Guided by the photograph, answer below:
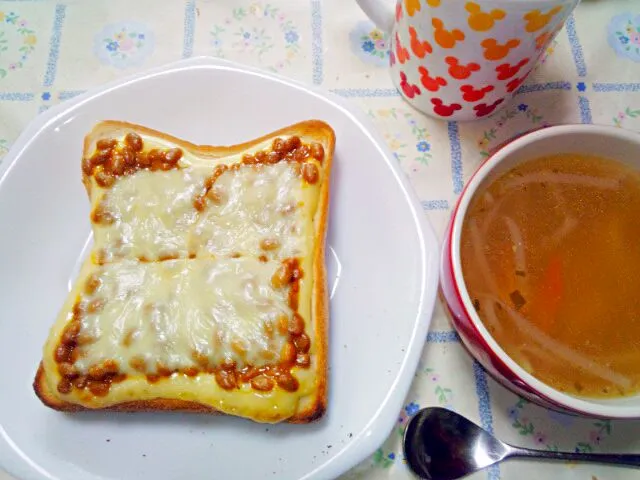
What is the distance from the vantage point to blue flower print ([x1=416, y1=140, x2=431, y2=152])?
5.94 feet

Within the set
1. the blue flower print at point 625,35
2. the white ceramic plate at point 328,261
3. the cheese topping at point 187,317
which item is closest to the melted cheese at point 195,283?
the cheese topping at point 187,317

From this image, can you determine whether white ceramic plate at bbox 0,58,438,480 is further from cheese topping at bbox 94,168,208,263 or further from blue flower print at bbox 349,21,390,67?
blue flower print at bbox 349,21,390,67

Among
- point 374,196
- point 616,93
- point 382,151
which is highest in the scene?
point 616,93

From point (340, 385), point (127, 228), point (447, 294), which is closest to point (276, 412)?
point (340, 385)

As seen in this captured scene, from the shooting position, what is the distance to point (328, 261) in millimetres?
1626

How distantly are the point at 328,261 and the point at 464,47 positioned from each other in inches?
25.3

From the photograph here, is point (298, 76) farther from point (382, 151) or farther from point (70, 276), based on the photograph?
point (70, 276)

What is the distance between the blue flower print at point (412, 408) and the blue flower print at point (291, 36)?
1.18m

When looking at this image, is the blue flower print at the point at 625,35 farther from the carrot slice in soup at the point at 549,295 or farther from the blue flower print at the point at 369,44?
the carrot slice in soup at the point at 549,295

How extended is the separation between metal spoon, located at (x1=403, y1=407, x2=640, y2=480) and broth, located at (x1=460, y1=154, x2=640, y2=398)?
10.8 inches

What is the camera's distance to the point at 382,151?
164cm

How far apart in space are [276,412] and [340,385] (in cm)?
20

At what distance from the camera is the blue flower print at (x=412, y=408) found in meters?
1.57

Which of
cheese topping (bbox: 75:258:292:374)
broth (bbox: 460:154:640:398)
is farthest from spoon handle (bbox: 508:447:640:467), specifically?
cheese topping (bbox: 75:258:292:374)
